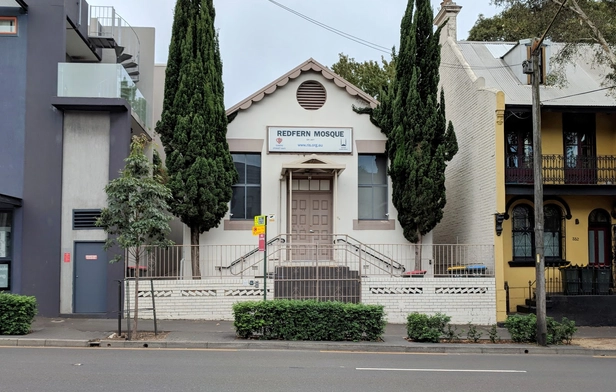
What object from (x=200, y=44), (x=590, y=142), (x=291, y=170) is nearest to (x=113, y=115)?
(x=200, y=44)

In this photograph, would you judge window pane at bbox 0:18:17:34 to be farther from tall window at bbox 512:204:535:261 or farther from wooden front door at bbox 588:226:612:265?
wooden front door at bbox 588:226:612:265

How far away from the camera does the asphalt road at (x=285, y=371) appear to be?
934cm

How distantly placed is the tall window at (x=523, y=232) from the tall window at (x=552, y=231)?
55cm

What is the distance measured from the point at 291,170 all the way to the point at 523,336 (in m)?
8.75

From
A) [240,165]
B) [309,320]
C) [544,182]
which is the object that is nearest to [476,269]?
[544,182]

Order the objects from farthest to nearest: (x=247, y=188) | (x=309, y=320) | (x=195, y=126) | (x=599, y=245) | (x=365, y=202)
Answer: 1. (x=599, y=245)
2. (x=365, y=202)
3. (x=247, y=188)
4. (x=195, y=126)
5. (x=309, y=320)

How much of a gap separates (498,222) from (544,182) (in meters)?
2.47

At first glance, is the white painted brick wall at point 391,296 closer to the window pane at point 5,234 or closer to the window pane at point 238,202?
the window pane at point 238,202

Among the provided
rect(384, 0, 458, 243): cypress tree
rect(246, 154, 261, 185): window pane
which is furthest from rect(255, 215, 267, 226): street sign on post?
rect(384, 0, 458, 243): cypress tree

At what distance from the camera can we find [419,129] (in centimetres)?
1981

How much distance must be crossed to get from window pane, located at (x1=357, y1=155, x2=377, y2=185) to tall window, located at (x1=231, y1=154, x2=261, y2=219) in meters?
3.39

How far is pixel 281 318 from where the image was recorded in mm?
14523

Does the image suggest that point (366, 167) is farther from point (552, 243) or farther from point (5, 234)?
point (5, 234)

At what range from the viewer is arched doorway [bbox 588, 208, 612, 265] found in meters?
21.5
